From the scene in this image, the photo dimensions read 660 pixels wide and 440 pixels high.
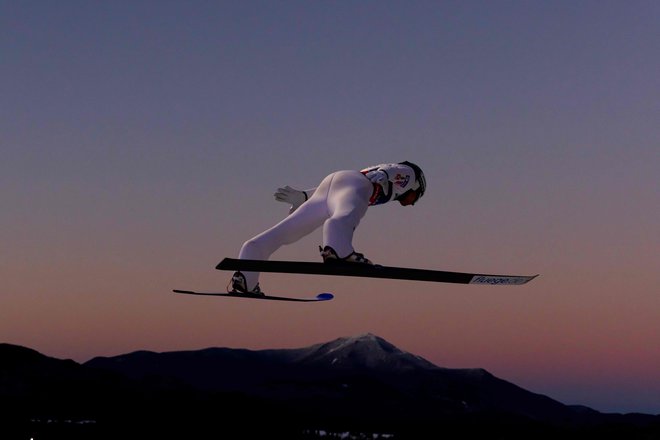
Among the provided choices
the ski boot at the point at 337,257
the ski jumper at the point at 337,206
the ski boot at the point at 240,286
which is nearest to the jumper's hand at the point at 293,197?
the ski jumper at the point at 337,206

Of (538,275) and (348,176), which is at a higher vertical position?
(348,176)

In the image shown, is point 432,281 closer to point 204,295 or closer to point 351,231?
point 351,231

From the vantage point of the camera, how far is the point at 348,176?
15562 mm

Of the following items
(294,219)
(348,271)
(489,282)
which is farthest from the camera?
(489,282)

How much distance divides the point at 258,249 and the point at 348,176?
6.64ft

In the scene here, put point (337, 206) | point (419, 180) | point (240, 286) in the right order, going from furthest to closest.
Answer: point (419, 180), point (240, 286), point (337, 206)

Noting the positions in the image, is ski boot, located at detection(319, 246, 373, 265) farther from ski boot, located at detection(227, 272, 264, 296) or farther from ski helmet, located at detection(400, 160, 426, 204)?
ski helmet, located at detection(400, 160, 426, 204)

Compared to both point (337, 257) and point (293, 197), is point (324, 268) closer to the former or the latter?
point (337, 257)

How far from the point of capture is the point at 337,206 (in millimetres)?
15062

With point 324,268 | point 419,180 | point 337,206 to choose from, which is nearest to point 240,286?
point 324,268

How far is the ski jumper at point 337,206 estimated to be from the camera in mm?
14766

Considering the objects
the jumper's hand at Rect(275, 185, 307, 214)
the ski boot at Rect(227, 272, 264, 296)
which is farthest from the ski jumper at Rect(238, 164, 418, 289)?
the jumper's hand at Rect(275, 185, 307, 214)

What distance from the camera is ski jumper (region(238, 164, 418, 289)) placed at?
1477cm

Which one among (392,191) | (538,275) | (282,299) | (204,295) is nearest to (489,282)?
(538,275)
